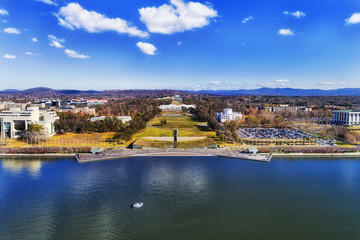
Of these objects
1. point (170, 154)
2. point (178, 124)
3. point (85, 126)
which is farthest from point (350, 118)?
point (85, 126)

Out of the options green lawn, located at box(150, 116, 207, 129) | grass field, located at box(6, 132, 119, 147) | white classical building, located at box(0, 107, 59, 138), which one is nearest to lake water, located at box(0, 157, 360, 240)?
grass field, located at box(6, 132, 119, 147)

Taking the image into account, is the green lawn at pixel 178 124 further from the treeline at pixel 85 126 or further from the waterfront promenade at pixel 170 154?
the waterfront promenade at pixel 170 154

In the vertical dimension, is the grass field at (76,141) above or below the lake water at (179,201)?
above

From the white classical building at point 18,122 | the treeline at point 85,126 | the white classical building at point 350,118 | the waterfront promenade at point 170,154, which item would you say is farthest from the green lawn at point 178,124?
the white classical building at point 350,118

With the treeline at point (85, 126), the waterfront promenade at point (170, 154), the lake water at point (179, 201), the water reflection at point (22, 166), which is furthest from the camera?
the treeline at point (85, 126)

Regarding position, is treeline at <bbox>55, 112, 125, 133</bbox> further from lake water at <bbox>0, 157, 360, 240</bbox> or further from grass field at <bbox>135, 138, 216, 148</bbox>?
lake water at <bbox>0, 157, 360, 240</bbox>

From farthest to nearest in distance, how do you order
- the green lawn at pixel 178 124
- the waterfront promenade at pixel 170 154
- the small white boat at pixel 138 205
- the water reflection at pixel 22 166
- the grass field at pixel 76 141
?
the green lawn at pixel 178 124
the grass field at pixel 76 141
the waterfront promenade at pixel 170 154
the water reflection at pixel 22 166
the small white boat at pixel 138 205

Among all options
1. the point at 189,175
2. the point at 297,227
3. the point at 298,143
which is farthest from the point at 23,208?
the point at 298,143
